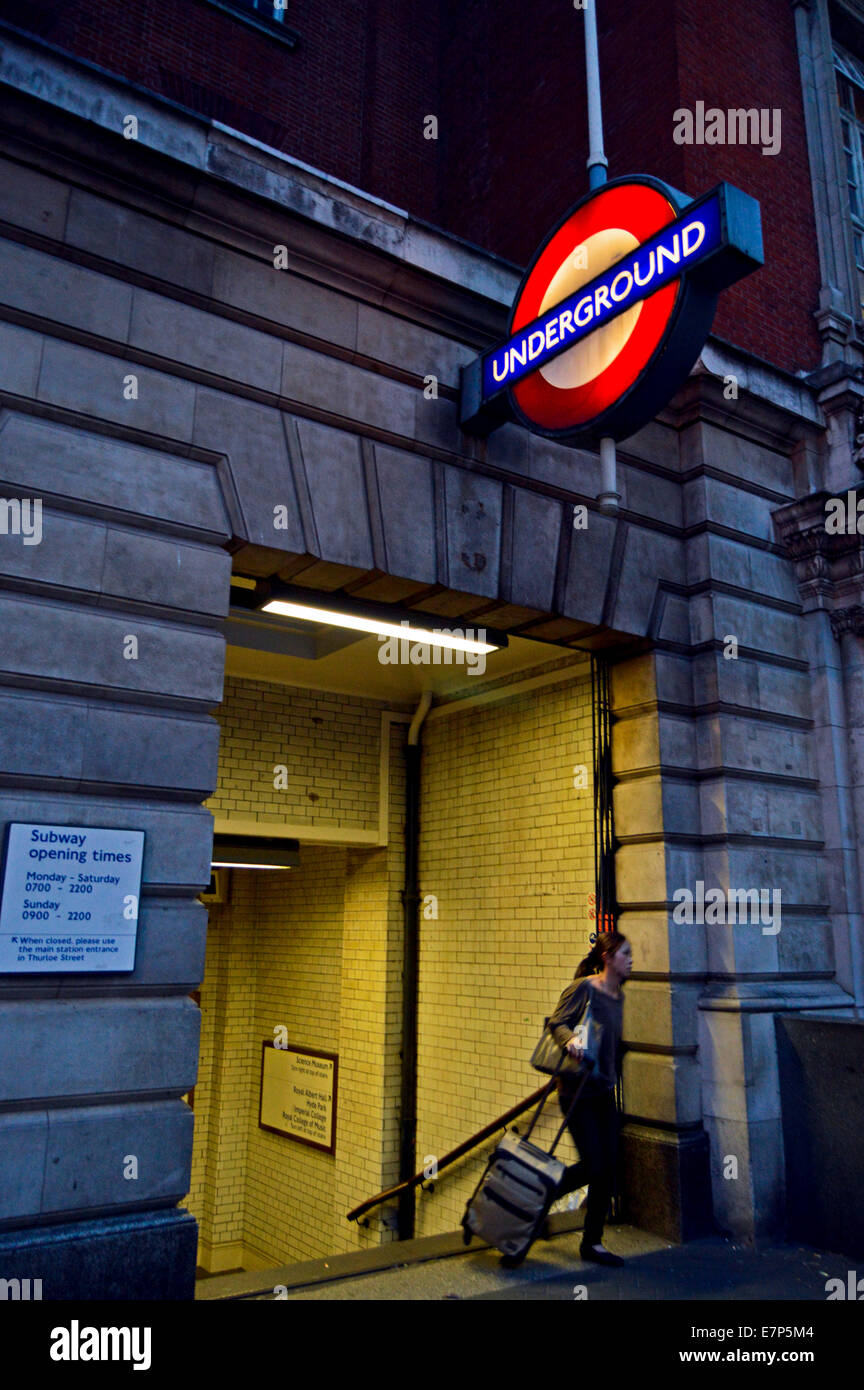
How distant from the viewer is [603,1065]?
6145 millimetres

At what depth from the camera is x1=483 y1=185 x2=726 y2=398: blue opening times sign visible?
5.32 m

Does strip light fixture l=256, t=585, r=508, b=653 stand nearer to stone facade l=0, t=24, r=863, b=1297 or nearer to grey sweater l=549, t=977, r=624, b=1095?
stone facade l=0, t=24, r=863, b=1297

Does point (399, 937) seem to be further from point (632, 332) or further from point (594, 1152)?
point (632, 332)

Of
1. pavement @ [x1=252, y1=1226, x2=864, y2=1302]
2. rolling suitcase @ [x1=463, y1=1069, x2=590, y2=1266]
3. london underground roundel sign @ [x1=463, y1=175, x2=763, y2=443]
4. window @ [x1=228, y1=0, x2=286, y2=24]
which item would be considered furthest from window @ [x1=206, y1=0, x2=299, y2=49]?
pavement @ [x1=252, y1=1226, x2=864, y2=1302]

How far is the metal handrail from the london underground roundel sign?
16.9 feet

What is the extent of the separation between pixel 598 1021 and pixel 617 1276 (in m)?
1.48

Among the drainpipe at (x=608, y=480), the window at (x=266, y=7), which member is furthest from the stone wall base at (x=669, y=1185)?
the window at (x=266, y=7)

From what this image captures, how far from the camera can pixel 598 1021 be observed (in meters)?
6.18

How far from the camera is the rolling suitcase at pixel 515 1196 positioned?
5918mm

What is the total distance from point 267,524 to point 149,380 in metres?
1.02

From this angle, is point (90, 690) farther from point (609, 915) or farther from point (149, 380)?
point (609, 915)

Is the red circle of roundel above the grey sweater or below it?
above

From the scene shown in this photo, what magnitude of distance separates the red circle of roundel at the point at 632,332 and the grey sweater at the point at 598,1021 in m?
3.50
